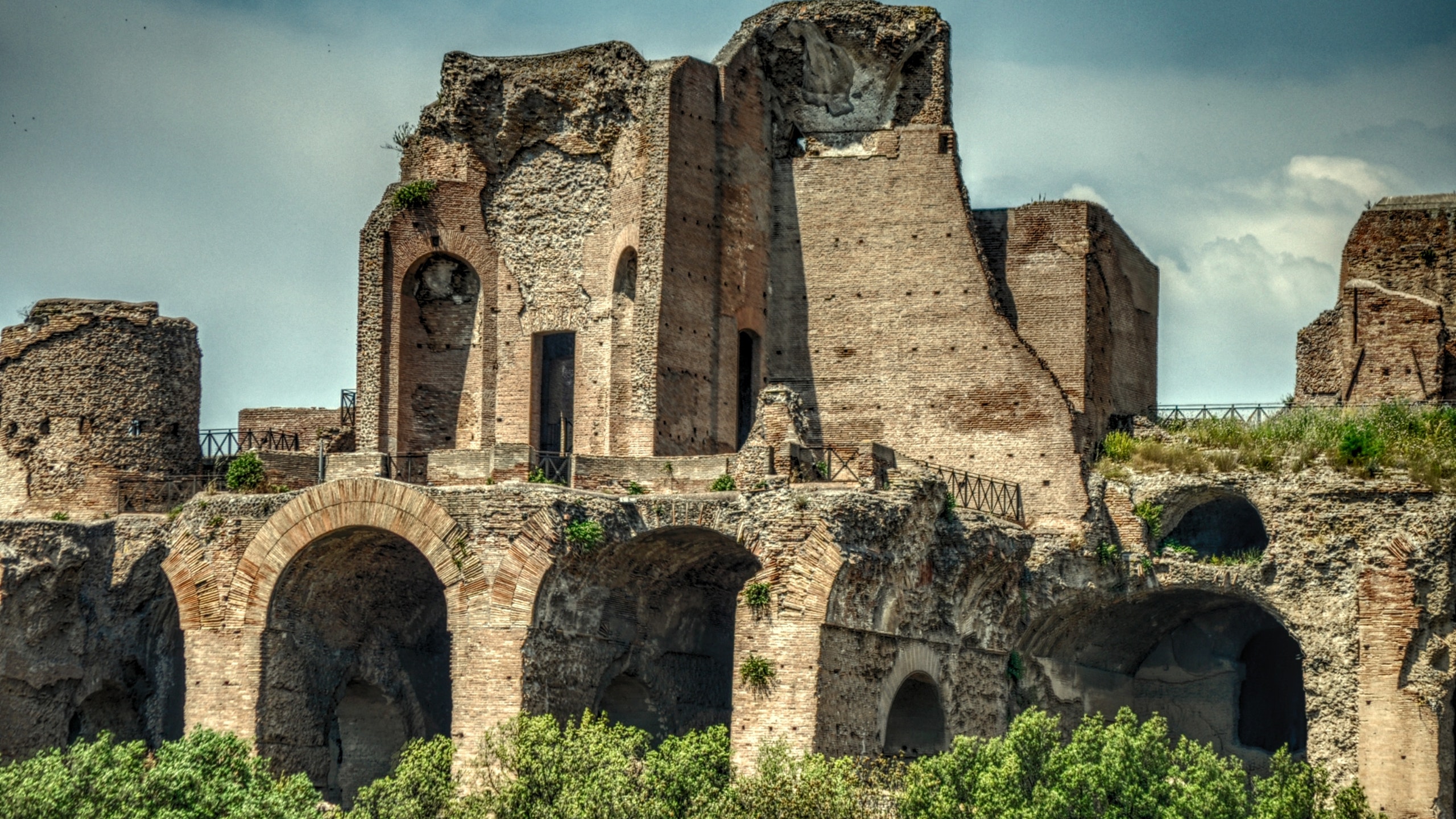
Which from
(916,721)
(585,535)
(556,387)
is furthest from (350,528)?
(916,721)

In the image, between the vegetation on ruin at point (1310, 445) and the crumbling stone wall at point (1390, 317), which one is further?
the crumbling stone wall at point (1390, 317)

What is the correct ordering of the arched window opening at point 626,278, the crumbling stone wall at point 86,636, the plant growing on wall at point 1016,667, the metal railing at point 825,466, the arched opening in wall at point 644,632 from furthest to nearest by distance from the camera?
the arched window opening at point 626,278
the plant growing on wall at point 1016,667
the crumbling stone wall at point 86,636
the metal railing at point 825,466
the arched opening in wall at point 644,632

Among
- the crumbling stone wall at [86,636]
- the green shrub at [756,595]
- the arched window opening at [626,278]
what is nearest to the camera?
the green shrub at [756,595]

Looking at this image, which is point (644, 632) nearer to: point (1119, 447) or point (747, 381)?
point (747, 381)

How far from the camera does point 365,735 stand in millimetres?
36812

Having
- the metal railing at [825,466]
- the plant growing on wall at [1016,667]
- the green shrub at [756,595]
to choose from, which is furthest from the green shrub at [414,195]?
the plant growing on wall at [1016,667]

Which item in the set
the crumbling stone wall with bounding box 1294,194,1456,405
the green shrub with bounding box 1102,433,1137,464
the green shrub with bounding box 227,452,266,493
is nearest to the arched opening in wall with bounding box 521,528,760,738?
the green shrub with bounding box 227,452,266,493

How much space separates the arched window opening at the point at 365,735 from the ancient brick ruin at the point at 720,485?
6 centimetres

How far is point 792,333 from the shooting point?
133 ft

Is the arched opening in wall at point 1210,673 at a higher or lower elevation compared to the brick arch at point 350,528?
lower

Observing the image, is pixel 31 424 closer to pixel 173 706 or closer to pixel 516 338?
pixel 173 706

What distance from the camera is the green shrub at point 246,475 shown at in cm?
3647

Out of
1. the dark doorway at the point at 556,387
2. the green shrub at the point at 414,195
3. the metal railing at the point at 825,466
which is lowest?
the metal railing at the point at 825,466

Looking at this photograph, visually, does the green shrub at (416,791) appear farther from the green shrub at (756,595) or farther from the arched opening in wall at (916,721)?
the arched opening in wall at (916,721)
